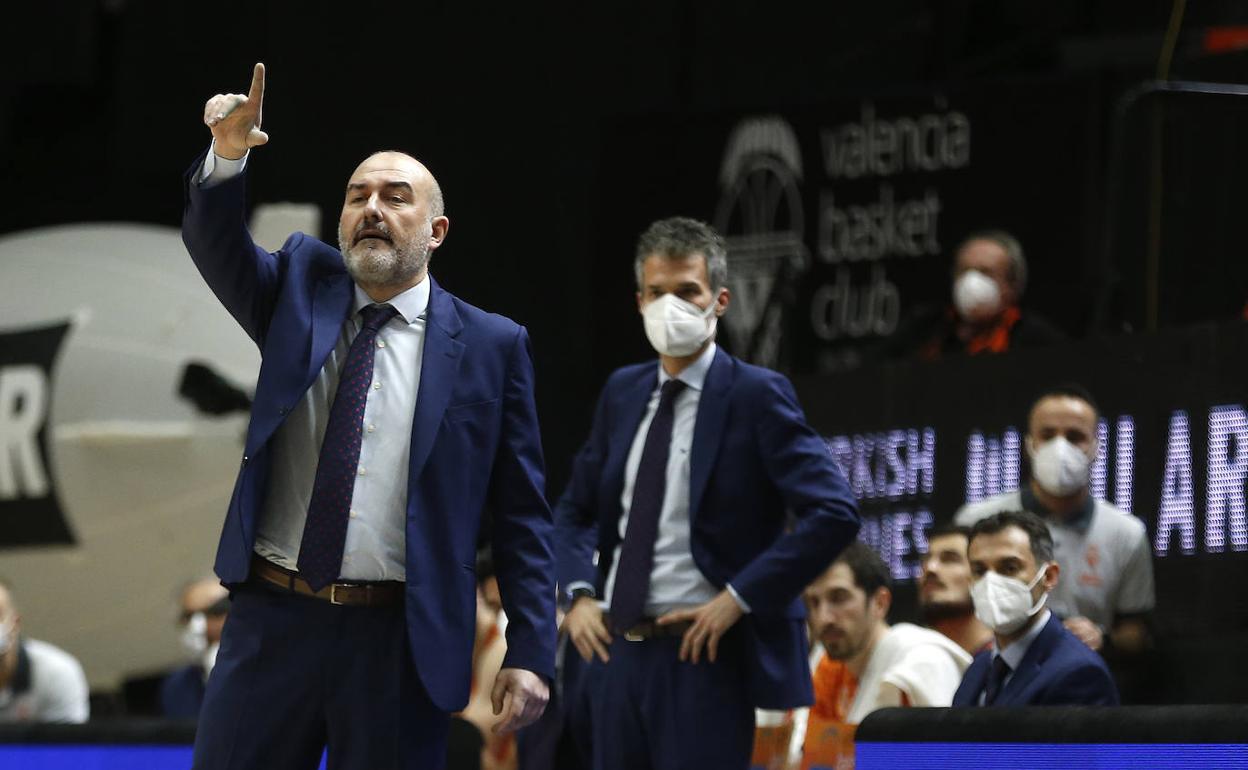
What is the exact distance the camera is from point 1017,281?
6.72 m

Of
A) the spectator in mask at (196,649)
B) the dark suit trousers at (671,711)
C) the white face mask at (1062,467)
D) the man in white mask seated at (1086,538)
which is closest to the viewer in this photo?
the dark suit trousers at (671,711)

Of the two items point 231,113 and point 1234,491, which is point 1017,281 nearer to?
point 1234,491

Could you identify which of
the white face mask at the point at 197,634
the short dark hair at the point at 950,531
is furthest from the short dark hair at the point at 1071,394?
the white face mask at the point at 197,634

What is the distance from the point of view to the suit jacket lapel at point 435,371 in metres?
3.36

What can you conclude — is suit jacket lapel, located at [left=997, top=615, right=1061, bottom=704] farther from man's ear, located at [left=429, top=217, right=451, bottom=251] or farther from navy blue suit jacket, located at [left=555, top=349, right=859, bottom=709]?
man's ear, located at [left=429, top=217, right=451, bottom=251]

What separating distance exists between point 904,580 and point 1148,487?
102cm

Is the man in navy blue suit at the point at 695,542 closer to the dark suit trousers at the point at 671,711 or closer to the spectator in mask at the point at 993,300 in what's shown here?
the dark suit trousers at the point at 671,711

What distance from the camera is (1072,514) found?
5668 mm

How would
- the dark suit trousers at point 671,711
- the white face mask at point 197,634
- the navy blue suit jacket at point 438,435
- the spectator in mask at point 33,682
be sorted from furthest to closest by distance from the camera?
the white face mask at point 197,634 → the spectator in mask at point 33,682 → the dark suit trousers at point 671,711 → the navy blue suit jacket at point 438,435

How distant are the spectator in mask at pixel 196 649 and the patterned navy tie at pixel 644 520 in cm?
336

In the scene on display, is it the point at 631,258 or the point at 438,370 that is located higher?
the point at 631,258

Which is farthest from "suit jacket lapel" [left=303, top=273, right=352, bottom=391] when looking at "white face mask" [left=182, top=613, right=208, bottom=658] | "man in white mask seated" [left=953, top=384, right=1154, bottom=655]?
"white face mask" [left=182, top=613, right=208, bottom=658]

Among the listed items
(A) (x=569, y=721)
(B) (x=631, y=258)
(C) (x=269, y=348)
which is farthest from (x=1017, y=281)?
(C) (x=269, y=348)

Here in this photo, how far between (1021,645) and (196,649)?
14.8 feet
